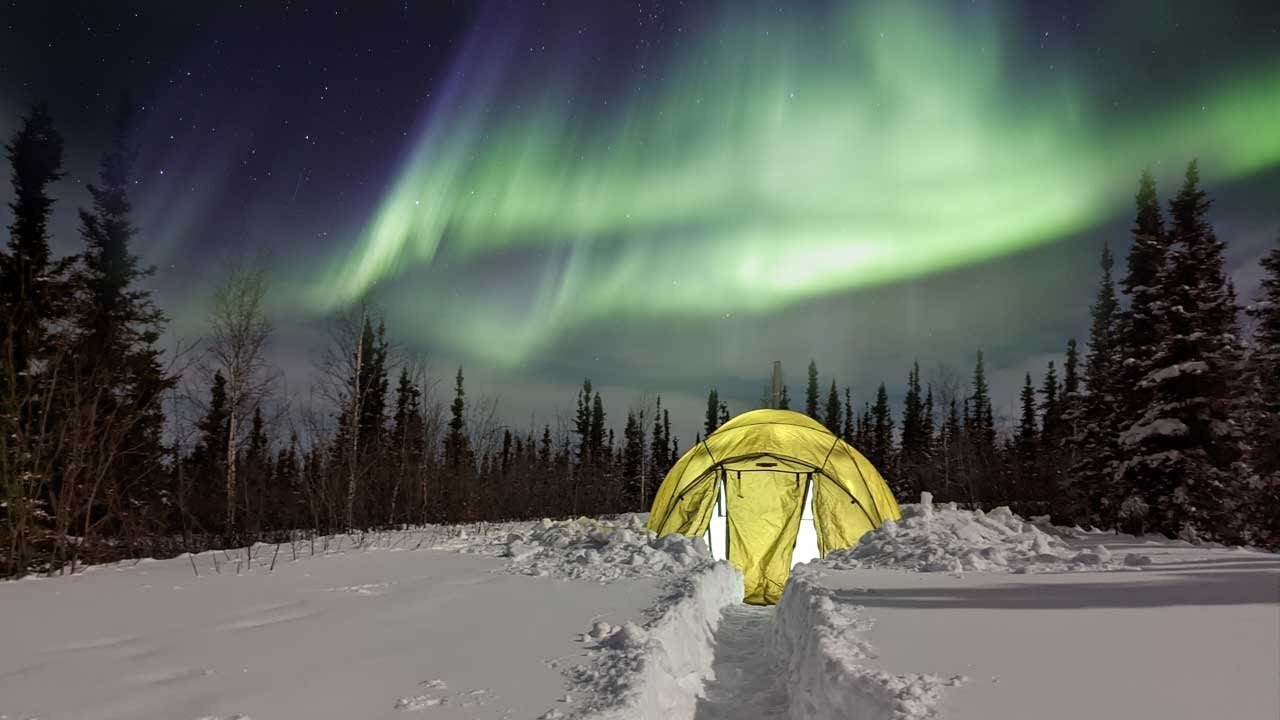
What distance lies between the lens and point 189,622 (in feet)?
18.4

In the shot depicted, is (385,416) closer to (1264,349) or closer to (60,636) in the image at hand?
(60,636)

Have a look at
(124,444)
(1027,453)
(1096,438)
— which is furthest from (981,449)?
(124,444)

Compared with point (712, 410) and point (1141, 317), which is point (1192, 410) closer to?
point (1141, 317)

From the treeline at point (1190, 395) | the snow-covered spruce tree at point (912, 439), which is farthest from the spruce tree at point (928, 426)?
the treeline at point (1190, 395)

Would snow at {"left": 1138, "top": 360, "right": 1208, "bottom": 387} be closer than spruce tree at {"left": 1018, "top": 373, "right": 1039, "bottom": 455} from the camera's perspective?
Yes

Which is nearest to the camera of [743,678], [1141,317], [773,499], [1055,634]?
[1055,634]

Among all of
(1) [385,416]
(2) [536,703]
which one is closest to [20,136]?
(1) [385,416]

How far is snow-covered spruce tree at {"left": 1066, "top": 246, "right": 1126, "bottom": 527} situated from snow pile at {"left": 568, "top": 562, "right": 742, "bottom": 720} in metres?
21.0

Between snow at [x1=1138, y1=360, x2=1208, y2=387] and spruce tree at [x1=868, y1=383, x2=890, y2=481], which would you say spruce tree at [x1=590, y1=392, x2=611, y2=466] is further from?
snow at [x1=1138, y1=360, x2=1208, y2=387]

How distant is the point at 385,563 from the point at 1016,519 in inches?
403

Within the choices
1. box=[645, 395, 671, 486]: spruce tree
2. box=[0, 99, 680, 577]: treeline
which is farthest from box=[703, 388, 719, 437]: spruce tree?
box=[0, 99, 680, 577]: treeline

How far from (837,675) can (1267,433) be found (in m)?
21.2

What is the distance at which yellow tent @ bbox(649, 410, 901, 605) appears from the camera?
12.6 meters

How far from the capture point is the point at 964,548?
875cm
